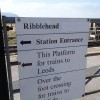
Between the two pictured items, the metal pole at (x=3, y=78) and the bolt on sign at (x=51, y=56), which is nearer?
the metal pole at (x=3, y=78)

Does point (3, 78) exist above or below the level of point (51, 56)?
below

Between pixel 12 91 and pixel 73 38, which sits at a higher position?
pixel 73 38

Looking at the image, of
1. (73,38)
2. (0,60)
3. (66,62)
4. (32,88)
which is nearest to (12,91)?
(32,88)

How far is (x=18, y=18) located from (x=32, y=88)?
89 centimetres

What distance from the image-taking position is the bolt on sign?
336cm

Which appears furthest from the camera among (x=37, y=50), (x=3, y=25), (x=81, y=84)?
(x=81, y=84)

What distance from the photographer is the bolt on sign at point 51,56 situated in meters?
3.36

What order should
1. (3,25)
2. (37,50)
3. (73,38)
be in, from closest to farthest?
(3,25), (37,50), (73,38)

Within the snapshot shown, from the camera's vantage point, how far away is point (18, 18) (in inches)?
127

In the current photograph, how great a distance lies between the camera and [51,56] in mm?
3566

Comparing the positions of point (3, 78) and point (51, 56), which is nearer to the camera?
point (3, 78)

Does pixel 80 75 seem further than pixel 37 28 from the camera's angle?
Yes

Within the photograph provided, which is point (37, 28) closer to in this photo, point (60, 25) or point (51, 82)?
point (60, 25)

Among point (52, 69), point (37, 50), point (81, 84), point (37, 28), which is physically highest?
point (37, 28)
